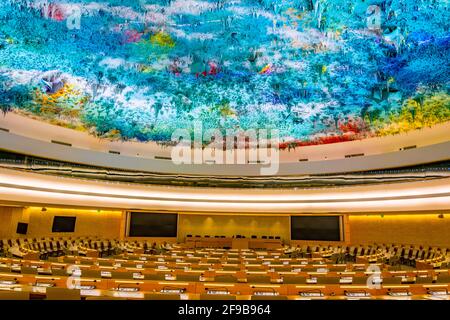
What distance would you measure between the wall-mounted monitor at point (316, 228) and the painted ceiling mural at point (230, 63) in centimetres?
586

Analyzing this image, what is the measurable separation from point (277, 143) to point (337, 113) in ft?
15.4

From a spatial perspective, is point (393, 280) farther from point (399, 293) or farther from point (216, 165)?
point (216, 165)

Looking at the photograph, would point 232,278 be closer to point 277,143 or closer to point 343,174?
point 343,174

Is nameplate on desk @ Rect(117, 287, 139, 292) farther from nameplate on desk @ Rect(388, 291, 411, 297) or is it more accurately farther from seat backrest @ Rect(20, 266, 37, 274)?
nameplate on desk @ Rect(388, 291, 411, 297)

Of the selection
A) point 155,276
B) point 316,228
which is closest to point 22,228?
point 155,276

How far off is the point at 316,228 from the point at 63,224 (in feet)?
53.9

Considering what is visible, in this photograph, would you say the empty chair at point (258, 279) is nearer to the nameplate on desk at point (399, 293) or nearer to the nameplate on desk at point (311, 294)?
the nameplate on desk at point (311, 294)

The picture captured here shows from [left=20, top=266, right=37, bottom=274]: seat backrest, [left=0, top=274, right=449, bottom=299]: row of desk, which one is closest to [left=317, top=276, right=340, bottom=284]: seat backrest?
[left=0, top=274, right=449, bottom=299]: row of desk

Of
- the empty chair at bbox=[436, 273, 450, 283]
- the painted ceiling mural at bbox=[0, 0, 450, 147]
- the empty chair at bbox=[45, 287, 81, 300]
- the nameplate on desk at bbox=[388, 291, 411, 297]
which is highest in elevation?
the painted ceiling mural at bbox=[0, 0, 450, 147]

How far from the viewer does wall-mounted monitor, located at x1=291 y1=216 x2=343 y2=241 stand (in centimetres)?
2061

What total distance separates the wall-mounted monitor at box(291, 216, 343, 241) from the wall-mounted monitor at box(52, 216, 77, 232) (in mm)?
14696

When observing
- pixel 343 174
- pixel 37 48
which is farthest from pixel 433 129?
pixel 37 48
